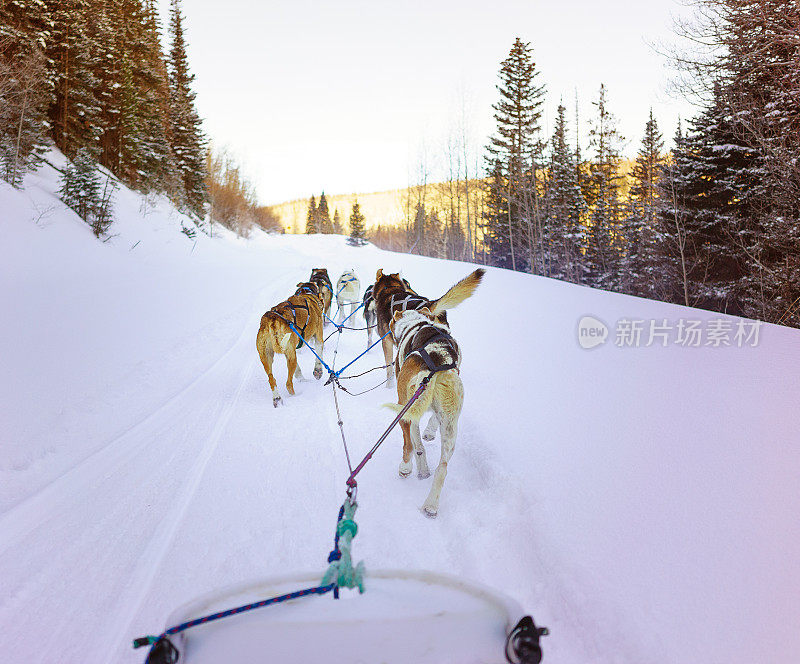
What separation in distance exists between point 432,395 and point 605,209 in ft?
112

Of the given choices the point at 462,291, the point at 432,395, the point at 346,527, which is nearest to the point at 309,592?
the point at 346,527

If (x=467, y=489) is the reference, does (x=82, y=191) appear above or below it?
above

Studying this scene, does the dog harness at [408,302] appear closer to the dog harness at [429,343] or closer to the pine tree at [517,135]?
the dog harness at [429,343]

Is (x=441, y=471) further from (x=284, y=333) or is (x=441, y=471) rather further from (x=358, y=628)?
(x=284, y=333)

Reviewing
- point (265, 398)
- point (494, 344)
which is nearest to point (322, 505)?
point (265, 398)

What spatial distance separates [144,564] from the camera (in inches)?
99.4

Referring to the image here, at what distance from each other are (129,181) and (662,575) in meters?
28.1

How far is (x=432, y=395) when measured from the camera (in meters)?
3.00

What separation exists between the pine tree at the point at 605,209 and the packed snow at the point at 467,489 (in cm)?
2795

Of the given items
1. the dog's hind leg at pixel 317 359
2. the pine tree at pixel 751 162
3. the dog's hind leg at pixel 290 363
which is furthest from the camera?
the pine tree at pixel 751 162

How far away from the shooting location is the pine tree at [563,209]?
104ft

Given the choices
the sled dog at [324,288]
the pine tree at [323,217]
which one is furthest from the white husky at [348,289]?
the pine tree at [323,217]

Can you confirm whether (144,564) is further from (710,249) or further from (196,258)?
(710,249)

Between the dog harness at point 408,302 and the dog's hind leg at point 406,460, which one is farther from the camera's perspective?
the dog harness at point 408,302
